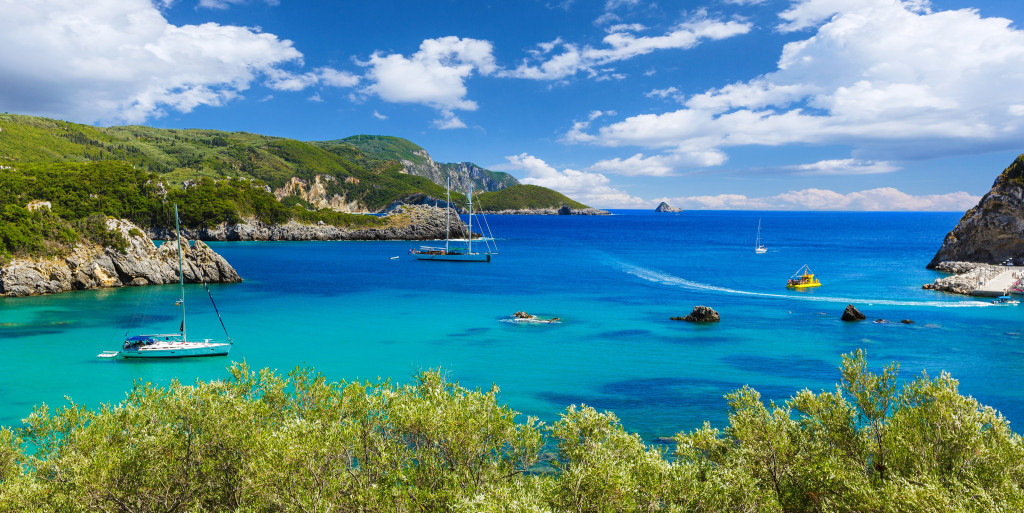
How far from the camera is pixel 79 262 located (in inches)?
→ 2884

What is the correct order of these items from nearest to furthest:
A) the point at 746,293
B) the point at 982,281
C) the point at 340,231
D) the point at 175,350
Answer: the point at 175,350 → the point at 982,281 → the point at 746,293 → the point at 340,231

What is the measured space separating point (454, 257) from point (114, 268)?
6718cm

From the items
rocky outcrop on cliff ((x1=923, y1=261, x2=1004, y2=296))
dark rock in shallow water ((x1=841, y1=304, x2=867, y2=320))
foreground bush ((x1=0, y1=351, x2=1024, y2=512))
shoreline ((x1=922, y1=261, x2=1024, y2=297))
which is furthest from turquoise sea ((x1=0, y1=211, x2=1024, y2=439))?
foreground bush ((x1=0, y1=351, x2=1024, y2=512))

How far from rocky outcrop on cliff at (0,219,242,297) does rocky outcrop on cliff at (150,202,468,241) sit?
244 feet

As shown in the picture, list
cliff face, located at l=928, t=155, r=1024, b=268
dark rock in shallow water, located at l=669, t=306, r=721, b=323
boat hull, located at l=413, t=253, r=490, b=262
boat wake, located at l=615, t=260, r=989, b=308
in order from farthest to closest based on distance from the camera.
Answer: boat hull, located at l=413, t=253, r=490, b=262
cliff face, located at l=928, t=155, r=1024, b=268
boat wake, located at l=615, t=260, r=989, b=308
dark rock in shallow water, located at l=669, t=306, r=721, b=323

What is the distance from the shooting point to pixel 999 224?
92.5 metres

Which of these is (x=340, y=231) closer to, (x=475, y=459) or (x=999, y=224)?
(x=999, y=224)

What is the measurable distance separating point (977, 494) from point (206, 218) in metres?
176

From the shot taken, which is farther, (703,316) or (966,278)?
(966,278)

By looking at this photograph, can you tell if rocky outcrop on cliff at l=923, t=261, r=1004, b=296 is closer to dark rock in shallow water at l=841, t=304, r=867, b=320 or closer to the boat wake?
the boat wake

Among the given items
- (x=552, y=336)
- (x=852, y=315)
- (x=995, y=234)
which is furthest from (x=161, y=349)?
(x=995, y=234)

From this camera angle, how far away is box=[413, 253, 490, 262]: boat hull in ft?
407

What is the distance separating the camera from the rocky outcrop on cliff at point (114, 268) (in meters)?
67.1

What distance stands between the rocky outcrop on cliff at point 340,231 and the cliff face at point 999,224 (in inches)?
5256
